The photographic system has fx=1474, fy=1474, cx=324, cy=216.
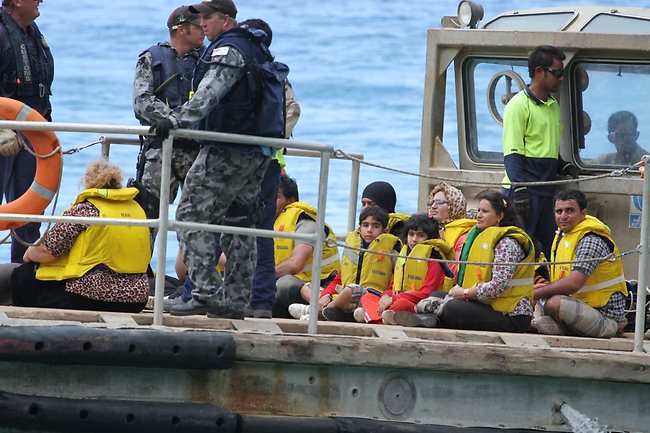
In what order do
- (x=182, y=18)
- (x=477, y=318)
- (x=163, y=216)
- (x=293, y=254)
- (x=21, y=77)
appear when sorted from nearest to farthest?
(x=163, y=216)
(x=477, y=318)
(x=182, y=18)
(x=21, y=77)
(x=293, y=254)

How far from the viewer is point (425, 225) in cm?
823

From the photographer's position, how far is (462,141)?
1035 centimetres

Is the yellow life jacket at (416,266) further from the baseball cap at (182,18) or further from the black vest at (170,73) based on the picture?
the baseball cap at (182,18)

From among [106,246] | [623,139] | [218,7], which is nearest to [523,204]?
[623,139]

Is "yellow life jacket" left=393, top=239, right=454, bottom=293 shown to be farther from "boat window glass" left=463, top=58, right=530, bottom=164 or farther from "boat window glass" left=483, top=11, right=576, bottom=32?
"boat window glass" left=483, top=11, right=576, bottom=32

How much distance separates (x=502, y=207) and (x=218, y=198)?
1.59 m

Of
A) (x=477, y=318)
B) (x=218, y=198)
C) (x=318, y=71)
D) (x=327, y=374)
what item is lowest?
(x=327, y=374)

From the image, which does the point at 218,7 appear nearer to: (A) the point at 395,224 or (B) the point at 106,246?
(B) the point at 106,246

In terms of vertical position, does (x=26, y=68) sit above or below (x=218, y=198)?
above

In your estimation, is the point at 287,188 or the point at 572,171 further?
the point at 287,188

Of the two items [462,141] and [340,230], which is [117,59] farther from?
[462,141]

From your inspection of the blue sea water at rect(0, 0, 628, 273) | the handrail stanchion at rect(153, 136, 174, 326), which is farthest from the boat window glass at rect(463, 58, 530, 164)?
the blue sea water at rect(0, 0, 628, 273)

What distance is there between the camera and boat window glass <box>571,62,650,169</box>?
9516 millimetres

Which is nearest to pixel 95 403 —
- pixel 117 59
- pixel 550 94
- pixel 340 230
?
pixel 550 94
